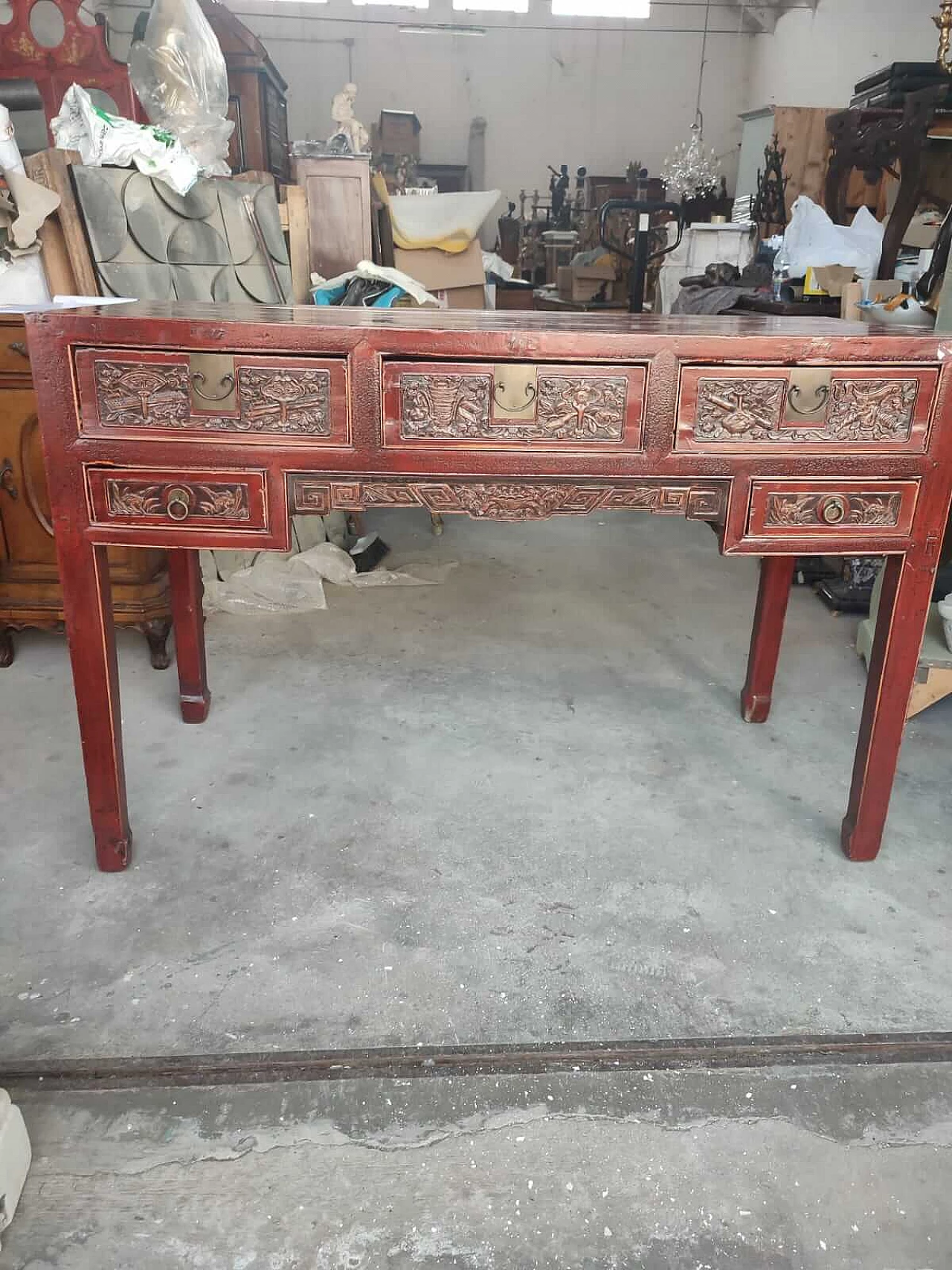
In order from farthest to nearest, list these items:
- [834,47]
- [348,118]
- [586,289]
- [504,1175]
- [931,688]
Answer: [834,47]
[586,289]
[348,118]
[931,688]
[504,1175]

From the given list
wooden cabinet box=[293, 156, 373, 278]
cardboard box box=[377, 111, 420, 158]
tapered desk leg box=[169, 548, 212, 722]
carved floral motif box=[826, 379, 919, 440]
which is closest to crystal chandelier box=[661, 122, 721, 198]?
cardboard box box=[377, 111, 420, 158]

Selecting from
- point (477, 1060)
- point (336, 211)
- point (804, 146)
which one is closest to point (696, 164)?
point (804, 146)

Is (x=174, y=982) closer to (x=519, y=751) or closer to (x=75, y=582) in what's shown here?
(x=75, y=582)

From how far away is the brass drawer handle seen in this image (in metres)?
2.36

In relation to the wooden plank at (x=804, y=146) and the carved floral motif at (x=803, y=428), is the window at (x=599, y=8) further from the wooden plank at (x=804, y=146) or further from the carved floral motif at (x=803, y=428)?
the carved floral motif at (x=803, y=428)

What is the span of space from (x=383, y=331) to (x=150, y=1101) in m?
1.09

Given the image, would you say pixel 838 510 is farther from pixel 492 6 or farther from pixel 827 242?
pixel 492 6

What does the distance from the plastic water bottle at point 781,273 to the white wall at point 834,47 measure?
4.66 meters

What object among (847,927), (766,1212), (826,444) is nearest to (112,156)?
(826,444)

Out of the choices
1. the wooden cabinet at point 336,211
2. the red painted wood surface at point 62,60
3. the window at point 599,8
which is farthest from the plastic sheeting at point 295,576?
the window at point 599,8

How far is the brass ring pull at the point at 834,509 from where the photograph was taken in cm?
146

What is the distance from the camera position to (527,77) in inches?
464

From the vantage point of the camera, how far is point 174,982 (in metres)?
1.37

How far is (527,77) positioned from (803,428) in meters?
12.5
